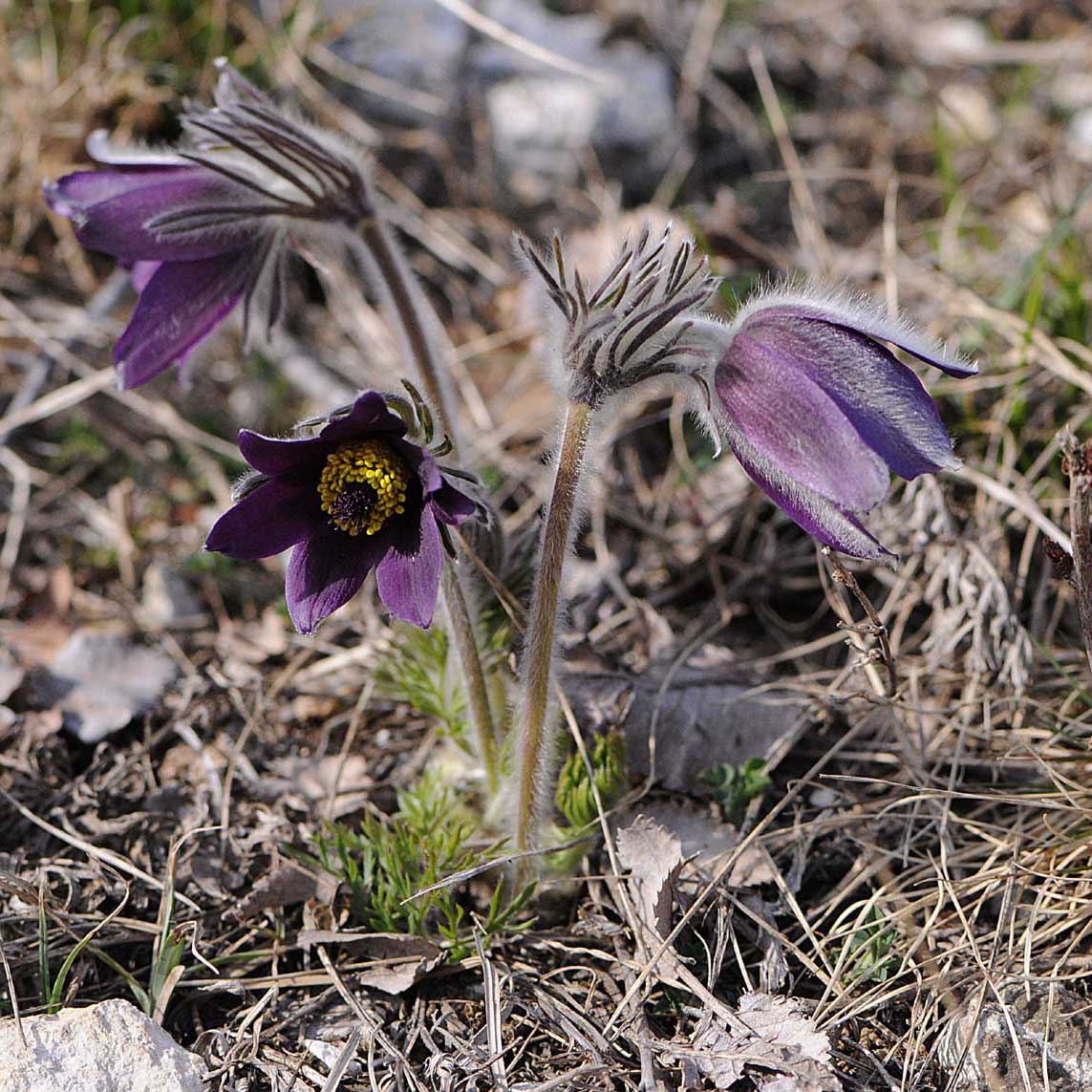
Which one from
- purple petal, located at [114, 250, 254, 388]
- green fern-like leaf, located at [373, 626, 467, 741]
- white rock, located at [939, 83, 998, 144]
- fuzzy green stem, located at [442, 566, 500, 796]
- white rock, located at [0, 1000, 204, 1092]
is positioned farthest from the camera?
white rock, located at [939, 83, 998, 144]

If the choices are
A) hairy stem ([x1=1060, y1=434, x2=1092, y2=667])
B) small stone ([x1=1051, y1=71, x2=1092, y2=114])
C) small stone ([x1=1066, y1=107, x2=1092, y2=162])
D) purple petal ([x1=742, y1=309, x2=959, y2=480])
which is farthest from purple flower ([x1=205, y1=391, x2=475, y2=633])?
small stone ([x1=1051, y1=71, x2=1092, y2=114])

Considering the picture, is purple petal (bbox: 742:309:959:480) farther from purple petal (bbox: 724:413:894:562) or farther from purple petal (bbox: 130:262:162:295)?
purple petal (bbox: 130:262:162:295)

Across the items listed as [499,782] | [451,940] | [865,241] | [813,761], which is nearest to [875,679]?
[813,761]

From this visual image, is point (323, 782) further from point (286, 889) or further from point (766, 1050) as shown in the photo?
point (766, 1050)

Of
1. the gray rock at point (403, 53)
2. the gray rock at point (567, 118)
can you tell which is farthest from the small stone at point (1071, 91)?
the gray rock at point (403, 53)

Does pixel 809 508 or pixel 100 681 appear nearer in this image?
pixel 809 508

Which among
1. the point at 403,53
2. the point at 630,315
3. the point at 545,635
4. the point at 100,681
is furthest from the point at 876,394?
the point at 403,53

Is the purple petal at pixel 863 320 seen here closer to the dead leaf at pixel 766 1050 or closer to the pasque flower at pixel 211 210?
the pasque flower at pixel 211 210
